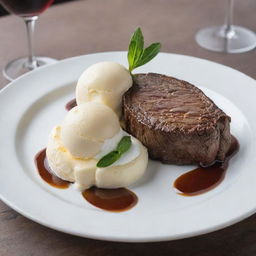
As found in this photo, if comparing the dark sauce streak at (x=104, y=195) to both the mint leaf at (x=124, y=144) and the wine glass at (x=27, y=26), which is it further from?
the wine glass at (x=27, y=26)

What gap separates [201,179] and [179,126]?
0.55 feet

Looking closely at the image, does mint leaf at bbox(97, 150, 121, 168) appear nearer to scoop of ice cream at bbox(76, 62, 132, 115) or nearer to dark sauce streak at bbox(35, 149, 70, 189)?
dark sauce streak at bbox(35, 149, 70, 189)

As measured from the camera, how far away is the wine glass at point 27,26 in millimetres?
2072

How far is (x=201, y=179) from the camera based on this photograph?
1.58 meters

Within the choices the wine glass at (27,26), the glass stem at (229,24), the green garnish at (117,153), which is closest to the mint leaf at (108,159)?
the green garnish at (117,153)

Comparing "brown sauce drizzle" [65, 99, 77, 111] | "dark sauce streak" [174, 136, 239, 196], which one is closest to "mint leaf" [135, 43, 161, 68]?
"brown sauce drizzle" [65, 99, 77, 111]

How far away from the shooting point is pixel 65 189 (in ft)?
5.04

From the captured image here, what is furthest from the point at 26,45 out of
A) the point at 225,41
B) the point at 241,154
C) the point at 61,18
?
the point at 241,154

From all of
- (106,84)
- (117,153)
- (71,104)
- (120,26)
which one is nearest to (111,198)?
(117,153)

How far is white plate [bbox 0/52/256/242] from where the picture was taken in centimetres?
134

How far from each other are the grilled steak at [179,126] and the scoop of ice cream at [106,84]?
5 cm

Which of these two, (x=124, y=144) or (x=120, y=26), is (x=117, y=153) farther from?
(x=120, y=26)

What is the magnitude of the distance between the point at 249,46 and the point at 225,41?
122 millimetres

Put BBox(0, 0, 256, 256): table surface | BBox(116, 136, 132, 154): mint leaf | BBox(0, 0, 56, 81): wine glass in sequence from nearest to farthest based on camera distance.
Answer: BBox(116, 136, 132, 154): mint leaf
BBox(0, 0, 56, 81): wine glass
BBox(0, 0, 256, 256): table surface
